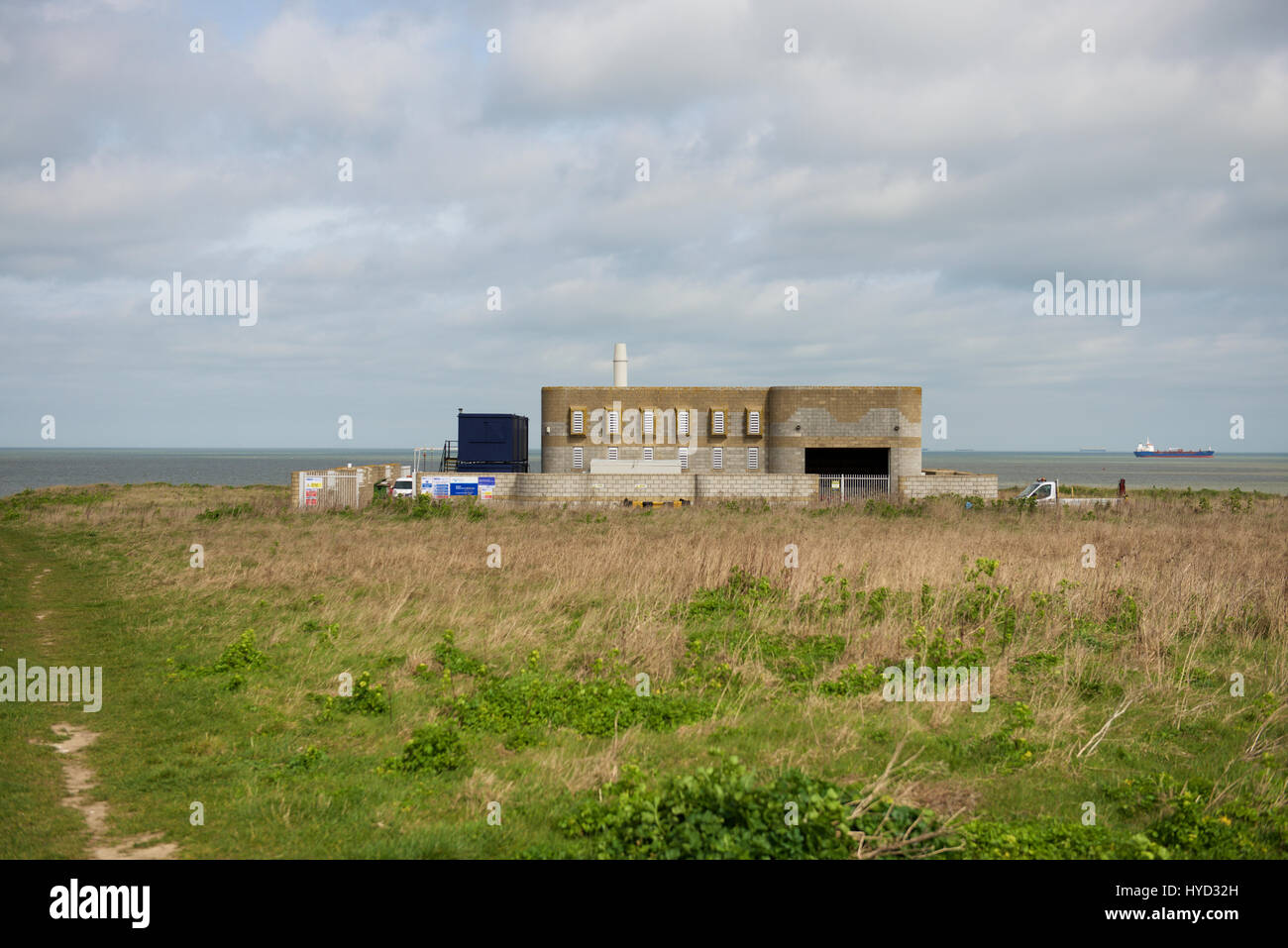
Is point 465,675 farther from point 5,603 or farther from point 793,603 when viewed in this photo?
point 5,603

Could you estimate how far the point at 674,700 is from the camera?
8938mm

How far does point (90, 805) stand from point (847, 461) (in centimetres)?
4886

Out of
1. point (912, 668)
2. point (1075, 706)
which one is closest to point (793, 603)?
point (912, 668)

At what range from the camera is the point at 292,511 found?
31797mm

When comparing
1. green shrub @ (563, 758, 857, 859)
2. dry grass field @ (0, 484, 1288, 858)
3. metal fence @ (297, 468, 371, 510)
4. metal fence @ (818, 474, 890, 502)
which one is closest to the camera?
green shrub @ (563, 758, 857, 859)

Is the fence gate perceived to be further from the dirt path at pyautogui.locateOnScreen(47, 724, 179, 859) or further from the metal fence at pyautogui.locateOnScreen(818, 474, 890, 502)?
the dirt path at pyautogui.locateOnScreen(47, 724, 179, 859)

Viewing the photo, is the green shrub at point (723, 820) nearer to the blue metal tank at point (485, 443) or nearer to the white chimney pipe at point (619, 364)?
the blue metal tank at point (485, 443)

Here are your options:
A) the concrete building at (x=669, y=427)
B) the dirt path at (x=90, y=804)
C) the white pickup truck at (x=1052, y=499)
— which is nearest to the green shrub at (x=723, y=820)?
the dirt path at (x=90, y=804)

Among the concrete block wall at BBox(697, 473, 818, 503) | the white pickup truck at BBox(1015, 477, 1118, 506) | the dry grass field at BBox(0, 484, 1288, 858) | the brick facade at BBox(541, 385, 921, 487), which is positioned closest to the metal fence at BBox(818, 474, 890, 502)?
the concrete block wall at BBox(697, 473, 818, 503)

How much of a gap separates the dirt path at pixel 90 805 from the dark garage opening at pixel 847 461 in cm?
4500

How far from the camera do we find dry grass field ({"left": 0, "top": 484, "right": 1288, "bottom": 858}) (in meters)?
5.95

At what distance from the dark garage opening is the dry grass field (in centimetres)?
3112
